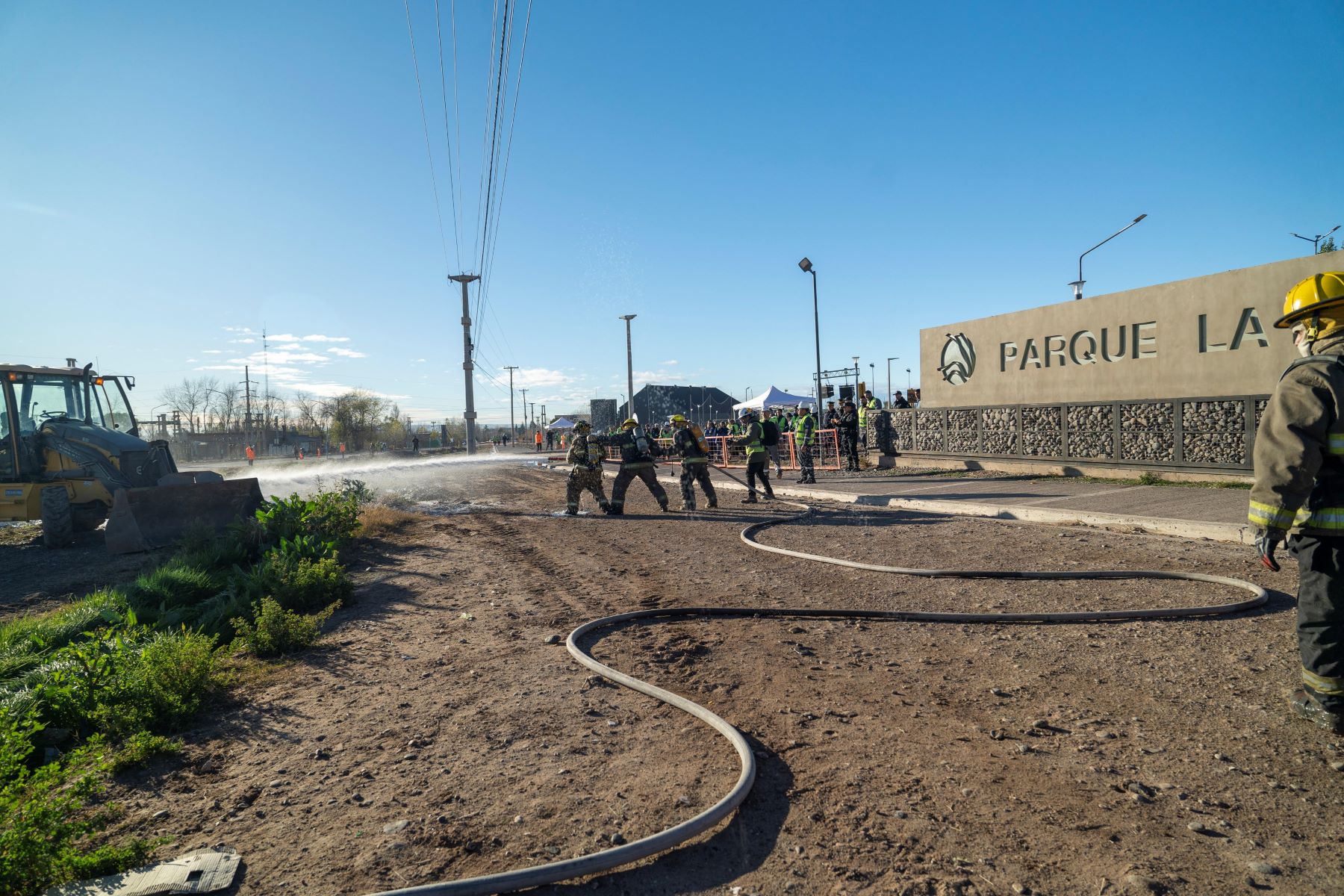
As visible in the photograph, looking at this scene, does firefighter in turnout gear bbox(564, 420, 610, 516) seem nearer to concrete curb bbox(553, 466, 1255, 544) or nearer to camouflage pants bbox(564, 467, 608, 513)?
camouflage pants bbox(564, 467, 608, 513)

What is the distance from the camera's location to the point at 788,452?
76.0 feet

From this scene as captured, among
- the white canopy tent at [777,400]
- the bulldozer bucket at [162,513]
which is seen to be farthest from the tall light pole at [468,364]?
the bulldozer bucket at [162,513]

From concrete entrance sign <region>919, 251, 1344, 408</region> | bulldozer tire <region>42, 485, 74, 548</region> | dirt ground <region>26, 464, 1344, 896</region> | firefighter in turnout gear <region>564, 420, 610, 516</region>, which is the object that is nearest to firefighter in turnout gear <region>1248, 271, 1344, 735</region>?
dirt ground <region>26, 464, 1344, 896</region>

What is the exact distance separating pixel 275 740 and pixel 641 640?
232cm

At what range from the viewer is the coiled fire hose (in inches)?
92.3

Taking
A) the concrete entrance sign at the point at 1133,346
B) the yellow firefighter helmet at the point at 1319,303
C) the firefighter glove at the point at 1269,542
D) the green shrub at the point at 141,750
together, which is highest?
the concrete entrance sign at the point at 1133,346

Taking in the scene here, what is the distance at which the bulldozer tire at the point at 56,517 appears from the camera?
1101cm

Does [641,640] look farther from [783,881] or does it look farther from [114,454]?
[114,454]

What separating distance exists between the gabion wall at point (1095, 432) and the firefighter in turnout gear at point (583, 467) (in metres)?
10.4

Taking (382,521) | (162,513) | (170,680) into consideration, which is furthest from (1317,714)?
(162,513)

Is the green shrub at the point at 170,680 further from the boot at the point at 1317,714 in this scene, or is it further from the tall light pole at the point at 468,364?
the tall light pole at the point at 468,364

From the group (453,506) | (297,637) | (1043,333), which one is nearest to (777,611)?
(297,637)

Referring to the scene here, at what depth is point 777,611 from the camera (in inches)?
223

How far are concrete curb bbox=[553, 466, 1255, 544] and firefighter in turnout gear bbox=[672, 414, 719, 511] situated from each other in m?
2.63
